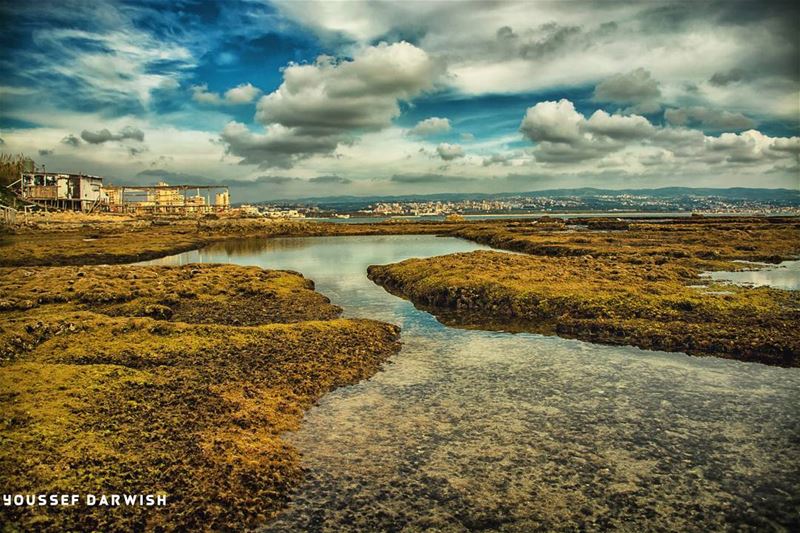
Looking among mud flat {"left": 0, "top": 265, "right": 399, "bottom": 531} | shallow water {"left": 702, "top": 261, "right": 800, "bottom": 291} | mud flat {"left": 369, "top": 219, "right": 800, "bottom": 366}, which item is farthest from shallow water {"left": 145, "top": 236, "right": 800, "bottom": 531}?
shallow water {"left": 702, "top": 261, "right": 800, "bottom": 291}

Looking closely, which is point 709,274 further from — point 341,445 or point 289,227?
point 289,227

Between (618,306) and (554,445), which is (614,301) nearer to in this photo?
(618,306)

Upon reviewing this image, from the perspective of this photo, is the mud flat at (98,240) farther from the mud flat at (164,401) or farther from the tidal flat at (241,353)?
the mud flat at (164,401)

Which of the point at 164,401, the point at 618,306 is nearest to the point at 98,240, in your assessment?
the point at 164,401

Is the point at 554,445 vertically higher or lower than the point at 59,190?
lower

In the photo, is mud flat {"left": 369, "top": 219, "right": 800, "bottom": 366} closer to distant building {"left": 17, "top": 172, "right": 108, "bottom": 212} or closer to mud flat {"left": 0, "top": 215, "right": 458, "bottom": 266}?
mud flat {"left": 0, "top": 215, "right": 458, "bottom": 266}

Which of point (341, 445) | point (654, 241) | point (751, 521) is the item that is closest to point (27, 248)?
point (341, 445)

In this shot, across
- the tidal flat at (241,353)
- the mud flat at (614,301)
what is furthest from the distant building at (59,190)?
the mud flat at (614,301)
